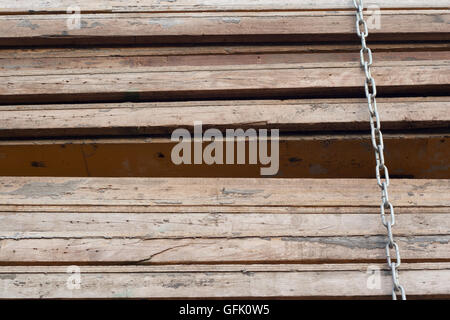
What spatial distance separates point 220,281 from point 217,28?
1342 millimetres

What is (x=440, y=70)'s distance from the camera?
2.35 meters

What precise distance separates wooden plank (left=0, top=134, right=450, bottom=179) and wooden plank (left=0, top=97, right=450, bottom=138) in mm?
48

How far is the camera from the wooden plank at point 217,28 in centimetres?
254

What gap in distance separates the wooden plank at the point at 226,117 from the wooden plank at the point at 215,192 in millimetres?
247

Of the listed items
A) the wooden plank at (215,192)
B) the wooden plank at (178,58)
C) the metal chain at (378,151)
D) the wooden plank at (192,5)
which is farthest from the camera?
the wooden plank at (192,5)

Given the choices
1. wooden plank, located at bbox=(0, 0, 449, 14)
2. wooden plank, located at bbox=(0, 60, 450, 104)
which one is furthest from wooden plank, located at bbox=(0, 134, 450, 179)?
wooden plank, located at bbox=(0, 0, 449, 14)

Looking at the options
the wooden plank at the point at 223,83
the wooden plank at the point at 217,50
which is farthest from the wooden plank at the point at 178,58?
the wooden plank at the point at 223,83

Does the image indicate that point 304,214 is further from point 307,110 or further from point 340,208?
point 307,110

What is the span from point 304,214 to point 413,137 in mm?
652

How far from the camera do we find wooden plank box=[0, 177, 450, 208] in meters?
2.05

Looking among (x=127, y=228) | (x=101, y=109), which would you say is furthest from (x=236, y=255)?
(x=101, y=109)

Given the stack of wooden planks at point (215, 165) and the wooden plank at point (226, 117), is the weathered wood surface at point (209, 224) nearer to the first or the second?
the stack of wooden planks at point (215, 165)

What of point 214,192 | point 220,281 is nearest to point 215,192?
point 214,192
